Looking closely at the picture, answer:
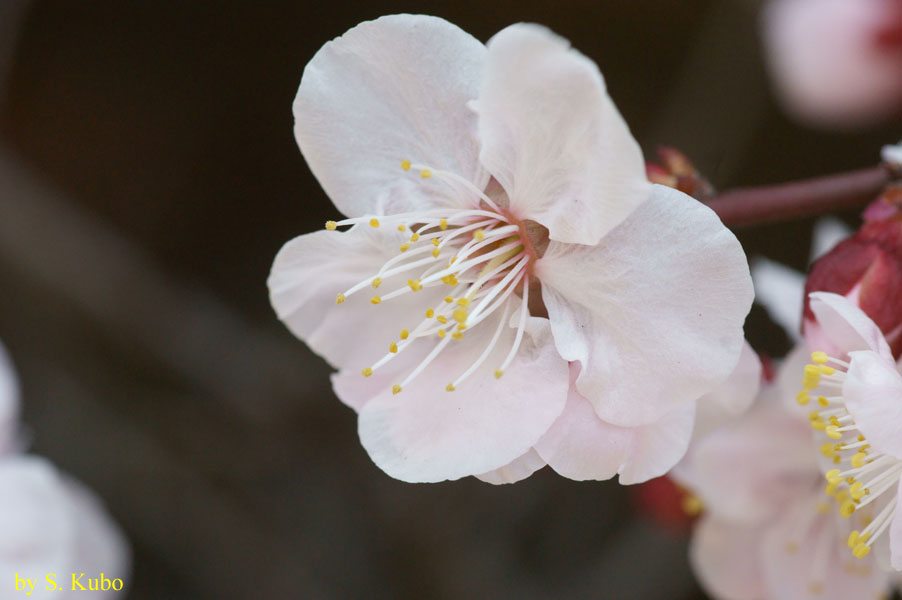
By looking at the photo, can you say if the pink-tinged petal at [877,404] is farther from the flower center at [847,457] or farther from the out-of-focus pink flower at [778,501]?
the out-of-focus pink flower at [778,501]

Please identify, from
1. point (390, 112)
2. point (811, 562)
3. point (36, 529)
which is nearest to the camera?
point (390, 112)

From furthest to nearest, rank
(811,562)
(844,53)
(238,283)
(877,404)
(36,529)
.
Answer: (238,283) → (844,53) → (36,529) → (811,562) → (877,404)

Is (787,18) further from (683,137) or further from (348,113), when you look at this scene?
(348,113)

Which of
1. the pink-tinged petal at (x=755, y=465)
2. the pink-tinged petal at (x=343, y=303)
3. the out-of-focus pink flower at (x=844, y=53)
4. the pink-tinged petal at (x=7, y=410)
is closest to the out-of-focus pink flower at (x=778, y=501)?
the pink-tinged petal at (x=755, y=465)

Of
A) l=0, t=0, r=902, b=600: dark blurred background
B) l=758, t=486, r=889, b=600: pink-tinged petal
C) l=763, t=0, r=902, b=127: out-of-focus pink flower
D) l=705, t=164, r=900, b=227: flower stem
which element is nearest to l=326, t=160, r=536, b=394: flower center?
l=705, t=164, r=900, b=227: flower stem

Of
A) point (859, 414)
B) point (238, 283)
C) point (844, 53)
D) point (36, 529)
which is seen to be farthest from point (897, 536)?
point (238, 283)

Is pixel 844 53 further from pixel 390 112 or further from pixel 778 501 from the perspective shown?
pixel 390 112
